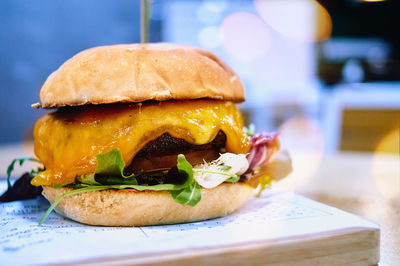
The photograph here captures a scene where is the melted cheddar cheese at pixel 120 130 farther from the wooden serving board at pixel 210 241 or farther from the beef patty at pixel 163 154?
the wooden serving board at pixel 210 241

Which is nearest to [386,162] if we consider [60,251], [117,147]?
[117,147]

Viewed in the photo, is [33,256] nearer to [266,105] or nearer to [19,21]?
[19,21]

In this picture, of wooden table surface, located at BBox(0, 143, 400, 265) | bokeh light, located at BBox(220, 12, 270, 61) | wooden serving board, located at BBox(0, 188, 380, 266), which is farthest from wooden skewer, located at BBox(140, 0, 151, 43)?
bokeh light, located at BBox(220, 12, 270, 61)

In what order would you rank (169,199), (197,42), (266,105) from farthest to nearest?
(197,42), (266,105), (169,199)

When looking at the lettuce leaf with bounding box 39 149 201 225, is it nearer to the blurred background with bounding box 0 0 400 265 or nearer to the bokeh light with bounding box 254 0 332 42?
the blurred background with bounding box 0 0 400 265

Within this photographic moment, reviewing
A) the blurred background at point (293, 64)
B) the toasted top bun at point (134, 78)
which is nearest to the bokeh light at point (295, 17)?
the blurred background at point (293, 64)
